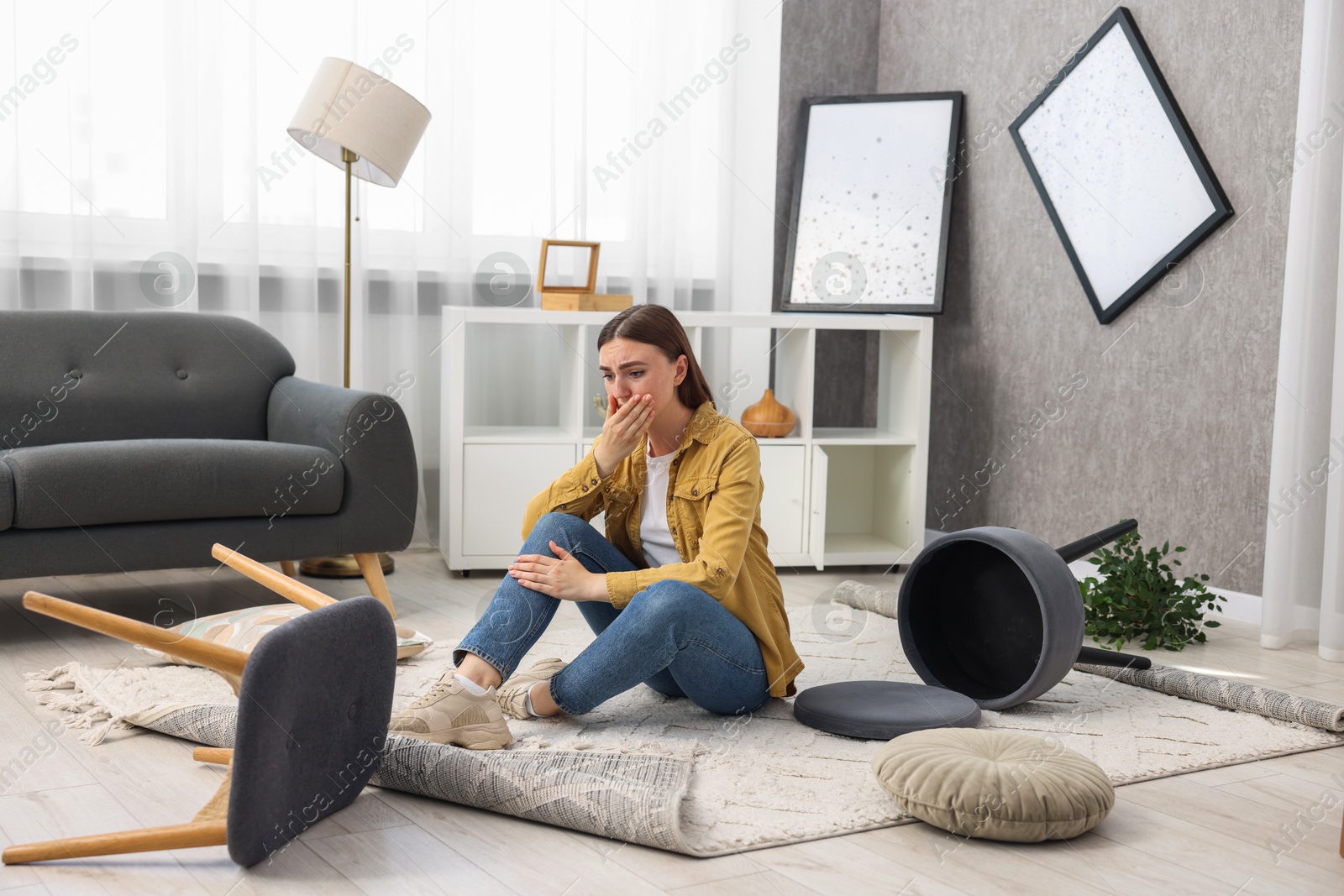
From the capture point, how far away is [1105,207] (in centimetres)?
354

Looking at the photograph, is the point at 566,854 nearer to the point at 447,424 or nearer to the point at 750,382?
the point at 447,424

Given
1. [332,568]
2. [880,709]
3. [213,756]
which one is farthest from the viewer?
[332,568]

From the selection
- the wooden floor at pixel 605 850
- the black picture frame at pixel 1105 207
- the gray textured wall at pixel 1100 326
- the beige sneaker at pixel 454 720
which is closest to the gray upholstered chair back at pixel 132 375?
the wooden floor at pixel 605 850

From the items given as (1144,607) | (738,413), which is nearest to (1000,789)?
(1144,607)

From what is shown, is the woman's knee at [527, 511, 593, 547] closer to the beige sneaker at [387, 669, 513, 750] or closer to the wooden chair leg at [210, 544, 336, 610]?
the beige sneaker at [387, 669, 513, 750]

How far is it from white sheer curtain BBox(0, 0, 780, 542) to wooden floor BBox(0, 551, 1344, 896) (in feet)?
5.88

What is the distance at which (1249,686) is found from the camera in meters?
2.38

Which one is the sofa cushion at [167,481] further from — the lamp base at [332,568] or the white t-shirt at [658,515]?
the white t-shirt at [658,515]

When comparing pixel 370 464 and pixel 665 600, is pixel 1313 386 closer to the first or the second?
pixel 665 600

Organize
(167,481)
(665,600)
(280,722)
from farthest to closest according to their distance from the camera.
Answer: (167,481) < (665,600) < (280,722)

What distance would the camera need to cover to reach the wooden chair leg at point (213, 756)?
183 cm

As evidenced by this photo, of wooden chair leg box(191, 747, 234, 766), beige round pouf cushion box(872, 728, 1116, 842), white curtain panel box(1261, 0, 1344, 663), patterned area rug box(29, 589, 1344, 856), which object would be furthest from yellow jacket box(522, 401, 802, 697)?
white curtain panel box(1261, 0, 1344, 663)

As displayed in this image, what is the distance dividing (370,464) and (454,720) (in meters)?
1.10

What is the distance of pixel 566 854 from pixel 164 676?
3.71 feet
